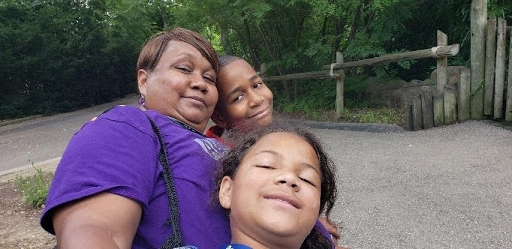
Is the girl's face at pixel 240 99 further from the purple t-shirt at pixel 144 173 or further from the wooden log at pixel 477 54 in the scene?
the wooden log at pixel 477 54

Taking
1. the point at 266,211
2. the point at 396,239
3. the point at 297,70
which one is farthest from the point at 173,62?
the point at 297,70

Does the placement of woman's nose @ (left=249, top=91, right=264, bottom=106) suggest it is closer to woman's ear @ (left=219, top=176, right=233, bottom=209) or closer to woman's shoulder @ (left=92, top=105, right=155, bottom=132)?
woman's ear @ (left=219, top=176, right=233, bottom=209)

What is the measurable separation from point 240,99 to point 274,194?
803mm

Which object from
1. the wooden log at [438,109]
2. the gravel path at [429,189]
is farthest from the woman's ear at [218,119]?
the wooden log at [438,109]

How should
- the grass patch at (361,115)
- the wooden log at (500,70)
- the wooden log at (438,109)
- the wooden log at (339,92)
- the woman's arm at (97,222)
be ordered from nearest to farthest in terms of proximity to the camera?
1. the woman's arm at (97,222)
2. the wooden log at (500,70)
3. the wooden log at (438,109)
4. the grass patch at (361,115)
5. the wooden log at (339,92)

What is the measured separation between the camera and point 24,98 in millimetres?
15789

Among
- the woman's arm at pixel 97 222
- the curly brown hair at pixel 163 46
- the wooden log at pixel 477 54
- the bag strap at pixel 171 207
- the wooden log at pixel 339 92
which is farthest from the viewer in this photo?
the wooden log at pixel 339 92

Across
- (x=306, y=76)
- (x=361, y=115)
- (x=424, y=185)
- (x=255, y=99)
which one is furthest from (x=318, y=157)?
(x=306, y=76)

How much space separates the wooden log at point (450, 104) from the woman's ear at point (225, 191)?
17.6 feet

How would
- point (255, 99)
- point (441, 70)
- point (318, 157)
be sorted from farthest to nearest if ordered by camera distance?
point (441, 70) → point (255, 99) → point (318, 157)

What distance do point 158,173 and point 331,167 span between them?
0.65m

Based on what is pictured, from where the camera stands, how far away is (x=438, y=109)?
240 inches

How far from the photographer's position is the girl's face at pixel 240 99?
1.95 metres

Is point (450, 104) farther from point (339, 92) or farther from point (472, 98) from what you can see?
point (339, 92)
